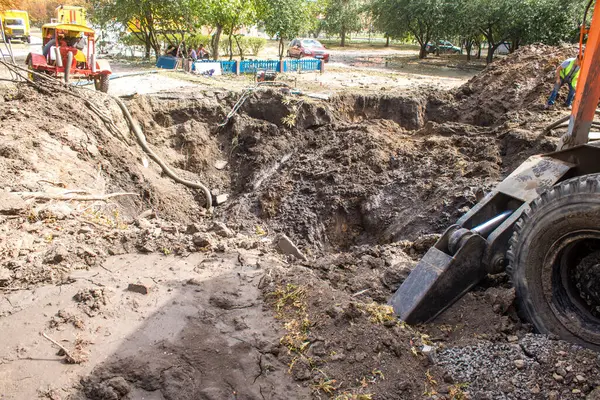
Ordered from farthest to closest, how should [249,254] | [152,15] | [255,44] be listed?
[255,44]
[152,15]
[249,254]

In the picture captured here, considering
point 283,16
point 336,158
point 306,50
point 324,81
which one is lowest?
point 336,158

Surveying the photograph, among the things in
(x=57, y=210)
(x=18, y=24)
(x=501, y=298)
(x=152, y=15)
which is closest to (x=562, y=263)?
(x=501, y=298)

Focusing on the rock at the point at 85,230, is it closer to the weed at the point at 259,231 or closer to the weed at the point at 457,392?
the weed at the point at 259,231

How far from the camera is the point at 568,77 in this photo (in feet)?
32.3

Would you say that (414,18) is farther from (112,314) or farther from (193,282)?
(112,314)

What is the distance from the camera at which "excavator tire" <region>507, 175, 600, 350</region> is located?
310cm

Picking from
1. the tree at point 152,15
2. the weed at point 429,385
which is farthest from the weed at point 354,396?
the tree at point 152,15

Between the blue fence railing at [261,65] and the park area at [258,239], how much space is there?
2987 millimetres

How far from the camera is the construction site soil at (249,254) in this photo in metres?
3.23

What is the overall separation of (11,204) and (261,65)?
14.8m

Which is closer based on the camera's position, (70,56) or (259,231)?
(259,231)

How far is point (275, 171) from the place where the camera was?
9.77 meters

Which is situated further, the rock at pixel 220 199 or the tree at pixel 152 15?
the tree at pixel 152 15

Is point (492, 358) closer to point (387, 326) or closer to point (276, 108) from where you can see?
point (387, 326)
